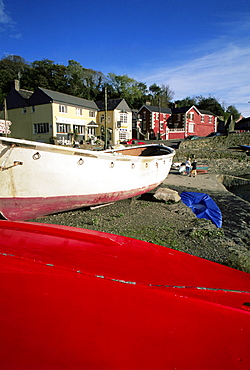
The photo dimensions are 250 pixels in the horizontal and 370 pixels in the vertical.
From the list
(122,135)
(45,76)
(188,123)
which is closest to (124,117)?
(122,135)

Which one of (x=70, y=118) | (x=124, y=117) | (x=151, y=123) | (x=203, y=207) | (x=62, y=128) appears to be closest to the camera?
(x=203, y=207)

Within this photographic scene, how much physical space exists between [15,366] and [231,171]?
20.8m

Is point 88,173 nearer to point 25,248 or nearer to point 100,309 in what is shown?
point 25,248

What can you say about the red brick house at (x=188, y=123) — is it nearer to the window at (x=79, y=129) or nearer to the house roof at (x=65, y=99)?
the house roof at (x=65, y=99)

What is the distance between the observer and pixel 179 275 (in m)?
3.03

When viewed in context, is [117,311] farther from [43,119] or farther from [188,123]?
[188,123]

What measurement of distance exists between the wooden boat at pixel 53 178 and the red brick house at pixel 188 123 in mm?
47858

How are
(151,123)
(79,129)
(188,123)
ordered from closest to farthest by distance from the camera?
(79,129) < (151,123) < (188,123)

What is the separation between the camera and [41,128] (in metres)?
37.4

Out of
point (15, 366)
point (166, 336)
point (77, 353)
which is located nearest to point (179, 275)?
point (166, 336)

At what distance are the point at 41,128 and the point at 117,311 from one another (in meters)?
39.2

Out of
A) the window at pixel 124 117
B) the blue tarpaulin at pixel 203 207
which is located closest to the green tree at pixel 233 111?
the window at pixel 124 117

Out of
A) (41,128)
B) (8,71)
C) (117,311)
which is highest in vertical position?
(8,71)

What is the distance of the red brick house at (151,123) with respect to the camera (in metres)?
52.0
